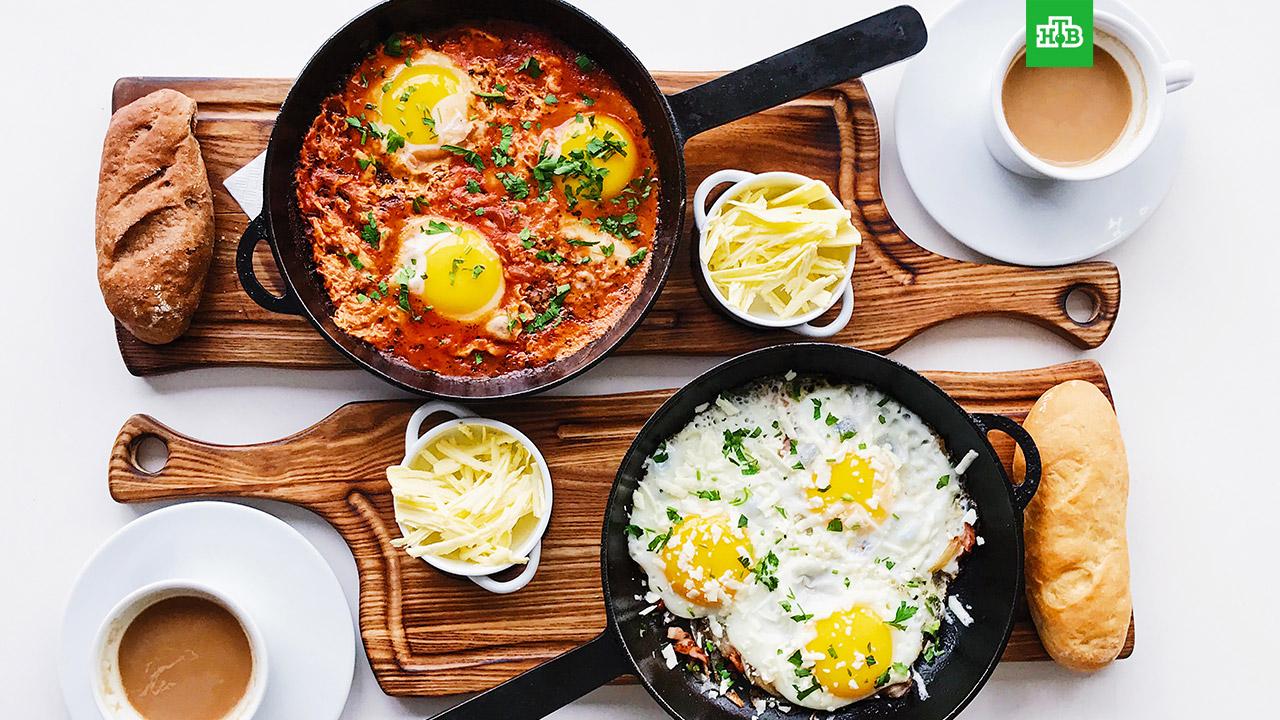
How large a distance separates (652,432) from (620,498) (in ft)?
0.74

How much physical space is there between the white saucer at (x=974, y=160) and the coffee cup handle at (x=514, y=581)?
1.83 m

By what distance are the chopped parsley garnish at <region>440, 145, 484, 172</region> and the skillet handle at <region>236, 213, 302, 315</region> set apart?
621mm

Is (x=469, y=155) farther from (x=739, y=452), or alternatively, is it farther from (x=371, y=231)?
(x=739, y=452)

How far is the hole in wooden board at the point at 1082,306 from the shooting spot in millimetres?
3805

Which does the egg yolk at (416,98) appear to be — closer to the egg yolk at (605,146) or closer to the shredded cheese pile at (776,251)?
the egg yolk at (605,146)

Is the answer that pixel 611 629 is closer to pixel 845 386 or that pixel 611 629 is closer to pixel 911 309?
pixel 845 386

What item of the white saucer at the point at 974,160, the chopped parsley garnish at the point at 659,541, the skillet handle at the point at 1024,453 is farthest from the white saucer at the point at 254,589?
the white saucer at the point at 974,160

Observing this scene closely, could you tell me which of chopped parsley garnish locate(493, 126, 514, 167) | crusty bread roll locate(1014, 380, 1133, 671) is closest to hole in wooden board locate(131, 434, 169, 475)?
chopped parsley garnish locate(493, 126, 514, 167)

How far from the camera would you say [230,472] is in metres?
3.64

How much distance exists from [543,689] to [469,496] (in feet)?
2.19

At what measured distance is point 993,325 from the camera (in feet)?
12.6

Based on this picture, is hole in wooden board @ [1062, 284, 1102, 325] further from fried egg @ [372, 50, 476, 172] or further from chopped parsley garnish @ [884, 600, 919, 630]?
fried egg @ [372, 50, 476, 172]

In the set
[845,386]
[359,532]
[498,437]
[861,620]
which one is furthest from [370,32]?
[861,620]

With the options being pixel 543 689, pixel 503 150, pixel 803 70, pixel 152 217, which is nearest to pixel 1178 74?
pixel 803 70
